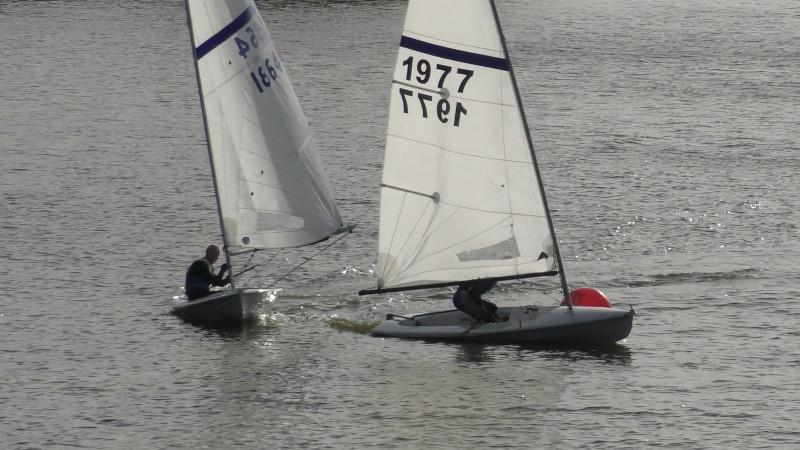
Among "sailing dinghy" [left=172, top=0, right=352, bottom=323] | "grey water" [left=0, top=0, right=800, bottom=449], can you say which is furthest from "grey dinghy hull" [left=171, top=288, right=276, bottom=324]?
"grey water" [left=0, top=0, right=800, bottom=449]

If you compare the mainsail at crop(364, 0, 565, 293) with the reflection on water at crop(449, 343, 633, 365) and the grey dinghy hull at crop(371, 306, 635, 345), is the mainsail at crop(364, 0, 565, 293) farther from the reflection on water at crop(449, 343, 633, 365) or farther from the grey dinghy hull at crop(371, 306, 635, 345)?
the reflection on water at crop(449, 343, 633, 365)

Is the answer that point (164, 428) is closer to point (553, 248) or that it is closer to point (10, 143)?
point (553, 248)

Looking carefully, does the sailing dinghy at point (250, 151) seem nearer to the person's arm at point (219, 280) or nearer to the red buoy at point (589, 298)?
the person's arm at point (219, 280)

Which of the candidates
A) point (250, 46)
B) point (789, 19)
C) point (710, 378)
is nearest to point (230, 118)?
point (250, 46)

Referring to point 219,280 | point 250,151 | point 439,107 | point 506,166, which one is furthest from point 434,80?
point 219,280

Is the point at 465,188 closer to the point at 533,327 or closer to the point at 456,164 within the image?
the point at 456,164

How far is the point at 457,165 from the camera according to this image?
4250 cm

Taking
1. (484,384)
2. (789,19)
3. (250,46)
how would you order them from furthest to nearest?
1. (789,19)
2. (250,46)
3. (484,384)

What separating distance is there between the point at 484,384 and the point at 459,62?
8976mm

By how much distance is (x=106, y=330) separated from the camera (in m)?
46.5

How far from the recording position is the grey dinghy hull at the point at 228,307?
4511 centimetres

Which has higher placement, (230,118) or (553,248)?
(230,118)

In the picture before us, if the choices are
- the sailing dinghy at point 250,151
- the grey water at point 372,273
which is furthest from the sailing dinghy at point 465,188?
the sailing dinghy at point 250,151

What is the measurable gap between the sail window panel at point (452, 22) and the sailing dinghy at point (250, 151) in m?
6.86
